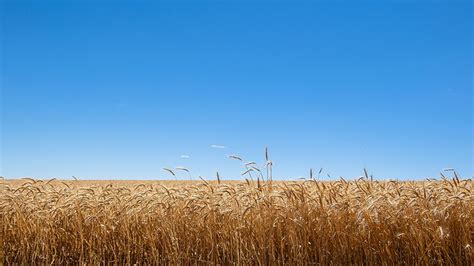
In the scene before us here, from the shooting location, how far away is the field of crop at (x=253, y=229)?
5406mm

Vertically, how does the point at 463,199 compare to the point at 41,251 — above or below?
above

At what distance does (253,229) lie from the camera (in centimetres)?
566

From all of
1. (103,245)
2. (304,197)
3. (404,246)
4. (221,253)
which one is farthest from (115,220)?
(404,246)

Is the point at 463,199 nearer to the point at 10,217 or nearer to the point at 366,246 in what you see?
the point at 366,246

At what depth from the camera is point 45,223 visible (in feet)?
21.3

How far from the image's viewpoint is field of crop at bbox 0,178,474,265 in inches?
213

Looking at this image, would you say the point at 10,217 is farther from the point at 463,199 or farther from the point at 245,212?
the point at 463,199

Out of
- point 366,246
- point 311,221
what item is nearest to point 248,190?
point 311,221

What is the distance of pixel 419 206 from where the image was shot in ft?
18.6

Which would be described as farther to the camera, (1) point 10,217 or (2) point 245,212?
(1) point 10,217

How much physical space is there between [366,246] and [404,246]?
0.48 metres

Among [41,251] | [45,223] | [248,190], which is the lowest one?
[41,251]

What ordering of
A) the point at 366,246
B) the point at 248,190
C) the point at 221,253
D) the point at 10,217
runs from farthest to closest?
1. the point at 10,217
2. the point at 248,190
3. the point at 221,253
4. the point at 366,246

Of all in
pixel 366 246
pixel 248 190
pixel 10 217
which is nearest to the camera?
pixel 366 246
